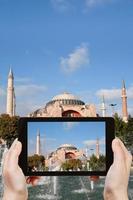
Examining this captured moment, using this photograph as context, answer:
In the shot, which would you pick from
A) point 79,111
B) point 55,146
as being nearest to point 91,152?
point 55,146

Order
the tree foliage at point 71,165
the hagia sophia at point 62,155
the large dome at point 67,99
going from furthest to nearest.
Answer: the large dome at point 67,99
the hagia sophia at point 62,155
the tree foliage at point 71,165

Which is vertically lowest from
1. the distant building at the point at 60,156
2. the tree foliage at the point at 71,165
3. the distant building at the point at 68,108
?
the tree foliage at the point at 71,165

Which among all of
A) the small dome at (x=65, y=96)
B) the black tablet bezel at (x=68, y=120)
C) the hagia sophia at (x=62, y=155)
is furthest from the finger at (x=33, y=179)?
the small dome at (x=65, y=96)

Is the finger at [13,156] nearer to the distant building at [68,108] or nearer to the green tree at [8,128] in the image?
the green tree at [8,128]

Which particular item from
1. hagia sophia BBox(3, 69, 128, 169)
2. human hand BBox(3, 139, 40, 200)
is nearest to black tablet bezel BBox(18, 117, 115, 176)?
human hand BBox(3, 139, 40, 200)

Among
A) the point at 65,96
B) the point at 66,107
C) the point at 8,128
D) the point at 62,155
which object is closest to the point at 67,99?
the point at 65,96

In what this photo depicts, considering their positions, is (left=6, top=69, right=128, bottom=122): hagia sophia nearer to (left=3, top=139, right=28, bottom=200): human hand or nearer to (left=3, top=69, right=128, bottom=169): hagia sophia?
(left=3, top=69, right=128, bottom=169): hagia sophia

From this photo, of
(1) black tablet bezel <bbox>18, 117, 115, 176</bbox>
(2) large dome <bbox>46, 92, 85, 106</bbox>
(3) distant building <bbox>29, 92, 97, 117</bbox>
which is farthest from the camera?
(2) large dome <bbox>46, 92, 85, 106</bbox>
